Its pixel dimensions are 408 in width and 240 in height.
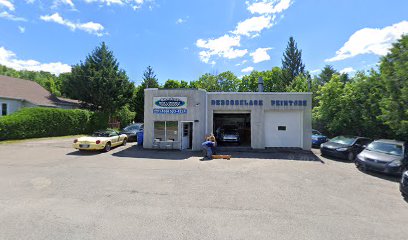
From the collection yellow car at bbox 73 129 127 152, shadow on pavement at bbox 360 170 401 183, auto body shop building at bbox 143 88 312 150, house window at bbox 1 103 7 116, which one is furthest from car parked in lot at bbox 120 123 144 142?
shadow on pavement at bbox 360 170 401 183

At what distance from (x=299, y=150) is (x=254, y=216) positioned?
11563mm

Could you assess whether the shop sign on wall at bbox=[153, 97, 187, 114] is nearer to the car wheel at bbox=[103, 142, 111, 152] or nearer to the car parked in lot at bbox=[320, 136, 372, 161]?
the car wheel at bbox=[103, 142, 111, 152]

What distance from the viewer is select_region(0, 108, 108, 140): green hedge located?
1756 cm

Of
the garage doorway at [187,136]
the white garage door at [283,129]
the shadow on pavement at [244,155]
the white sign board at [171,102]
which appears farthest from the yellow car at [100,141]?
the white garage door at [283,129]

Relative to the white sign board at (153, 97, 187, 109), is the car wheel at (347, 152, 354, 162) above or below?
below

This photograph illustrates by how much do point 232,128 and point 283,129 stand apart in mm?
4427

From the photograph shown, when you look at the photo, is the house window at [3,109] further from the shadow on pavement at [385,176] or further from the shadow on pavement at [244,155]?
the shadow on pavement at [385,176]

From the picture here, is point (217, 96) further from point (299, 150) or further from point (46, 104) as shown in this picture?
point (46, 104)

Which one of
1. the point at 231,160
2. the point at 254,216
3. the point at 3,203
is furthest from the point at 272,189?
the point at 3,203

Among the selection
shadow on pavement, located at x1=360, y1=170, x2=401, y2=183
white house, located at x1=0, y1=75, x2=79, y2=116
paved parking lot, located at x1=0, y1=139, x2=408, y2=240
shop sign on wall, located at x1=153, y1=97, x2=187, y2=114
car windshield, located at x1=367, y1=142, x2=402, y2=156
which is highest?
white house, located at x1=0, y1=75, x2=79, y2=116

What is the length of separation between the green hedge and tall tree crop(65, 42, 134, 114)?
270 cm

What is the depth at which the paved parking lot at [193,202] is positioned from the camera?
4.39 meters

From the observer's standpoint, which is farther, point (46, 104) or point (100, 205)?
point (46, 104)

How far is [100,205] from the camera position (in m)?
5.54
